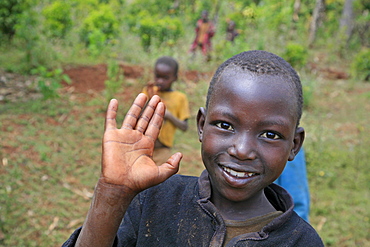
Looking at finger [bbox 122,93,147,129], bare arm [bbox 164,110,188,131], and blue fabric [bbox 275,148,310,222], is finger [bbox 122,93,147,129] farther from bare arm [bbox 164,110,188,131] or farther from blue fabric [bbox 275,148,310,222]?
bare arm [bbox 164,110,188,131]

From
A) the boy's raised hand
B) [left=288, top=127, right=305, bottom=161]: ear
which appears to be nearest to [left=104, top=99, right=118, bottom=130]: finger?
the boy's raised hand

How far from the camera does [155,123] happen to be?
1.26 metres

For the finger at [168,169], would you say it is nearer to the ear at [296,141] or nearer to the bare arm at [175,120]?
the ear at [296,141]

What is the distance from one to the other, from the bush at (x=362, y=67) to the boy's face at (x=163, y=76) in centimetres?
883

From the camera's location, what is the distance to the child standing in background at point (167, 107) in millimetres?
3262

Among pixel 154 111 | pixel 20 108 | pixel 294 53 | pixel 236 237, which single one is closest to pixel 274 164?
pixel 236 237

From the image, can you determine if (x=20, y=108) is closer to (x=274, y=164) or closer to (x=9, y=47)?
(x=9, y=47)

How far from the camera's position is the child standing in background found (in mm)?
3262

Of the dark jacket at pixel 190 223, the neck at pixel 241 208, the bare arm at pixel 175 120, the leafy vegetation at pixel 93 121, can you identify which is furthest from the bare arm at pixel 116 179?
the leafy vegetation at pixel 93 121

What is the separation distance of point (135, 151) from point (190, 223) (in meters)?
0.30

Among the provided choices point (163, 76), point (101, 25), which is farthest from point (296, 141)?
point (101, 25)

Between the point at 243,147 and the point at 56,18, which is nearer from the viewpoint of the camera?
the point at 243,147

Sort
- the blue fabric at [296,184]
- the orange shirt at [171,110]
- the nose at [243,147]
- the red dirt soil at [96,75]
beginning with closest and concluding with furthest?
1. the nose at [243,147]
2. the blue fabric at [296,184]
3. the orange shirt at [171,110]
4. the red dirt soil at [96,75]

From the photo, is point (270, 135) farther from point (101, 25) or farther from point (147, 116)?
point (101, 25)
